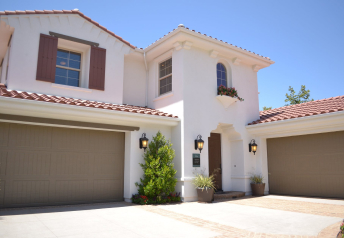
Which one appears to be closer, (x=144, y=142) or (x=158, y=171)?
(x=158, y=171)

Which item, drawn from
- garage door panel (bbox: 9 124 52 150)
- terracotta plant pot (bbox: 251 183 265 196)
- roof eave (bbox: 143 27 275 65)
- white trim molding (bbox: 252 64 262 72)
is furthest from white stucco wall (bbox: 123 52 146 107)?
terracotta plant pot (bbox: 251 183 265 196)

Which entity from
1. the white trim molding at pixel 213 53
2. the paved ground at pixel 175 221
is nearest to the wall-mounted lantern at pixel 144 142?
the paved ground at pixel 175 221

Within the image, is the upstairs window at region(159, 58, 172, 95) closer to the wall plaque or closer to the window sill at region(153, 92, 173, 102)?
the window sill at region(153, 92, 173, 102)

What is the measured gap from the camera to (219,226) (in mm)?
5840

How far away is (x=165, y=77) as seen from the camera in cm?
1155

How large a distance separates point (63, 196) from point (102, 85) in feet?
14.2

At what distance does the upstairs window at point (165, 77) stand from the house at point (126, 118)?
0.06 metres

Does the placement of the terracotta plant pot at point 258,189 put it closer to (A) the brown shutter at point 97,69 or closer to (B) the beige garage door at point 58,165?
(B) the beige garage door at point 58,165

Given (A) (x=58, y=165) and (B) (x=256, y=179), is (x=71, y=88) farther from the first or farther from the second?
(B) (x=256, y=179)

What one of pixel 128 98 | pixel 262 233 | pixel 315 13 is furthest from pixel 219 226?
pixel 315 13

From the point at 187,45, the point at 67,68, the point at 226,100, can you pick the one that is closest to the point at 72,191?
the point at 67,68

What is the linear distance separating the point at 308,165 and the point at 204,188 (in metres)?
4.48

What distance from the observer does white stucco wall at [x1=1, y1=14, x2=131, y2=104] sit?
8836mm

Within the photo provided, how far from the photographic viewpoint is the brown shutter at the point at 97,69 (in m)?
10.2
